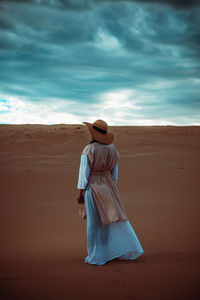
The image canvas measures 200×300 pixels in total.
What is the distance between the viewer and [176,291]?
11.2 ft

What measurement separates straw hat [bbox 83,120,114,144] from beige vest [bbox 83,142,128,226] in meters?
0.08

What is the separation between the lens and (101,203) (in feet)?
13.8

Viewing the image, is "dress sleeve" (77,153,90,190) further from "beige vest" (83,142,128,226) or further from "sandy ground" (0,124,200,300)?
"sandy ground" (0,124,200,300)

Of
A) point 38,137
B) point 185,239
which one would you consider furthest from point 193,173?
point 38,137

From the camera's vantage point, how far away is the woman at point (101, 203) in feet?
13.7

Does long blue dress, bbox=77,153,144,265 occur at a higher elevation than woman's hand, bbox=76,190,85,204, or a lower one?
lower

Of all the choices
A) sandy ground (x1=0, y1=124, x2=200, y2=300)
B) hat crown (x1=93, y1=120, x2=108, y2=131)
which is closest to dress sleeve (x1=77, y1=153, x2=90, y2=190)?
hat crown (x1=93, y1=120, x2=108, y2=131)

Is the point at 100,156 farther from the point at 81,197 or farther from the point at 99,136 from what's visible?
the point at 81,197

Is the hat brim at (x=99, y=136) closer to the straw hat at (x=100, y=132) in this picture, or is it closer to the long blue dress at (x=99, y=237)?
the straw hat at (x=100, y=132)

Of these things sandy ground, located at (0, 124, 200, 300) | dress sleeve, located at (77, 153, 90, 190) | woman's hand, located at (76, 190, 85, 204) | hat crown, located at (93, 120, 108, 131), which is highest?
hat crown, located at (93, 120, 108, 131)

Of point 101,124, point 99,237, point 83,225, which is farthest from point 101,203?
Result: point 83,225

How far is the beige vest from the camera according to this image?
4.16m

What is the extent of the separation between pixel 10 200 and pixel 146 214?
4.36m

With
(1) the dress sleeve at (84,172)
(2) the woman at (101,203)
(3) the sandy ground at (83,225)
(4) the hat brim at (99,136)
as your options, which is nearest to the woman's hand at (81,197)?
(2) the woman at (101,203)
